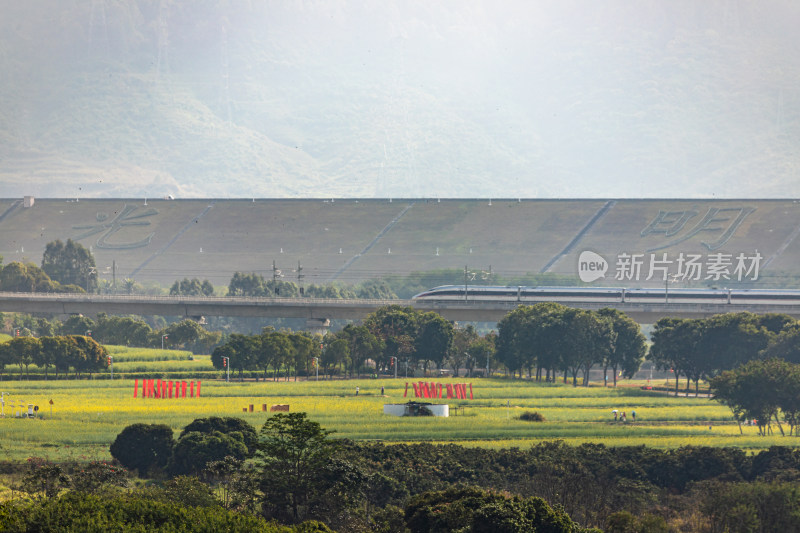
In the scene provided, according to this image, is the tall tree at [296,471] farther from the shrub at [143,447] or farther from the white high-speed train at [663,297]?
the white high-speed train at [663,297]

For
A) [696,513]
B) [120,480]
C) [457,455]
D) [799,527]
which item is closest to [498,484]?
[457,455]

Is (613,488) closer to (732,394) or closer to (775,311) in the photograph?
(732,394)

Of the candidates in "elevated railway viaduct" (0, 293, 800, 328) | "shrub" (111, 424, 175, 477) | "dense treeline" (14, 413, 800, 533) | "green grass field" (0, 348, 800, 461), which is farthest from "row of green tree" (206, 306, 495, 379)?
"shrub" (111, 424, 175, 477)

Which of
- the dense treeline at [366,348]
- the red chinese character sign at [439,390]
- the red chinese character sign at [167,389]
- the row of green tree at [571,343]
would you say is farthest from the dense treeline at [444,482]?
the row of green tree at [571,343]

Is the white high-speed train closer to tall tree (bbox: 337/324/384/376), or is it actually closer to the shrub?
tall tree (bbox: 337/324/384/376)

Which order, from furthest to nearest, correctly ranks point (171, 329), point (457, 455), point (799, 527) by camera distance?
point (171, 329) → point (457, 455) → point (799, 527)

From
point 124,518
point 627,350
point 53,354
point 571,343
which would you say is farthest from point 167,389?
point 124,518

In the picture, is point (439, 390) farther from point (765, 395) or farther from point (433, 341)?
point (765, 395)
